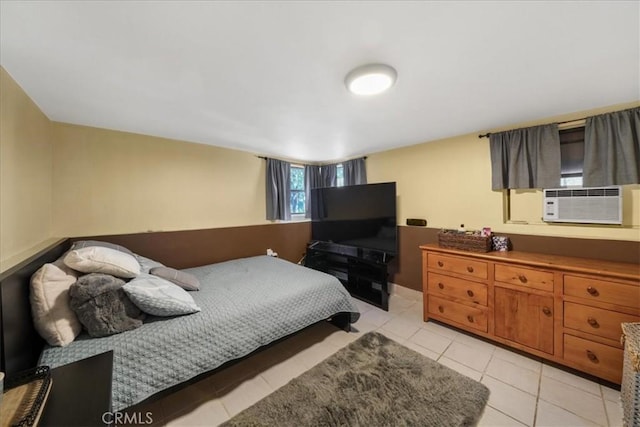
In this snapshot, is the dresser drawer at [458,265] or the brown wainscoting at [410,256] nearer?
the dresser drawer at [458,265]

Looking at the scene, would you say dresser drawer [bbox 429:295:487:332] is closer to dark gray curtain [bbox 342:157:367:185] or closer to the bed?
the bed

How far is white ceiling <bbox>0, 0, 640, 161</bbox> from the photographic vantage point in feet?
3.38

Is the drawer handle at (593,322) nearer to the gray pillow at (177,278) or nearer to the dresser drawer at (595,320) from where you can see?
the dresser drawer at (595,320)

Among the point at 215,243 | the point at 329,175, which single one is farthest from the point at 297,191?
the point at 215,243

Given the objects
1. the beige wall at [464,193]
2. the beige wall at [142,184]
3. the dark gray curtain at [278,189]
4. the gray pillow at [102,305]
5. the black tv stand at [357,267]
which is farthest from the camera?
the dark gray curtain at [278,189]

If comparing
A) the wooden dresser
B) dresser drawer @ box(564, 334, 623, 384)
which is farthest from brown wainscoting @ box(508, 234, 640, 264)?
dresser drawer @ box(564, 334, 623, 384)

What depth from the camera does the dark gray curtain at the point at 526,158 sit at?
2219mm

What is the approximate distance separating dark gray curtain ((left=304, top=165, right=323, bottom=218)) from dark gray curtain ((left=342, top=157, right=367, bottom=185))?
0.57 meters

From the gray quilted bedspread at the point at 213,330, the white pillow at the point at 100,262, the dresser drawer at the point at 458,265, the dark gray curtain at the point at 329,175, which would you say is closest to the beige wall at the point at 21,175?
the white pillow at the point at 100,262

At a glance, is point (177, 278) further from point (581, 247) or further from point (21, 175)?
point (581, 247)

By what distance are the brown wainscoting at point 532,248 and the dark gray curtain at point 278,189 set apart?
1.89 meters

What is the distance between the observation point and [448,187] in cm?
293

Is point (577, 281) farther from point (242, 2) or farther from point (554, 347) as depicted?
point (242, 2)

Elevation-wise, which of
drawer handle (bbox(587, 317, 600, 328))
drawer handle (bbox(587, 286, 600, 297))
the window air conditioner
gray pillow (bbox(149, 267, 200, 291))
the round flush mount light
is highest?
the round flush mount light
